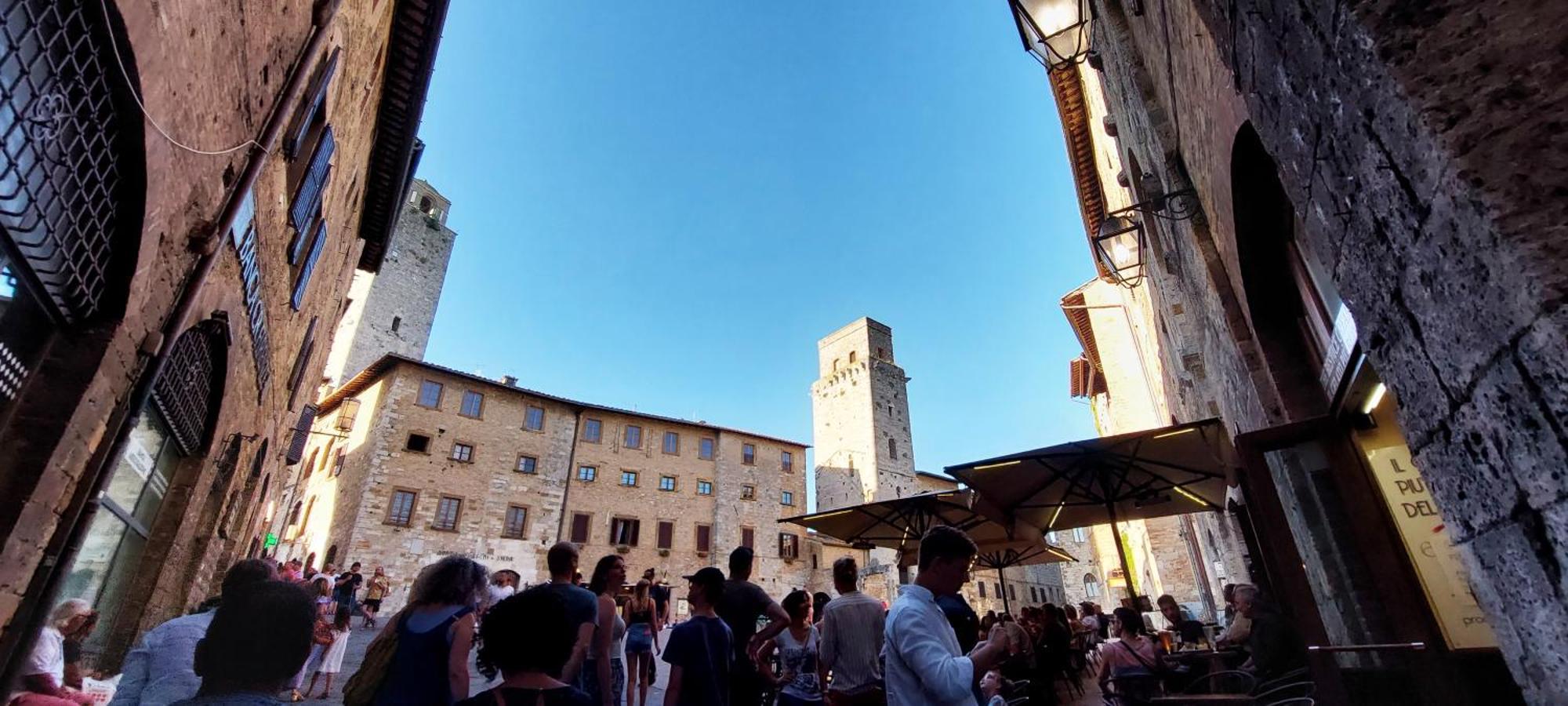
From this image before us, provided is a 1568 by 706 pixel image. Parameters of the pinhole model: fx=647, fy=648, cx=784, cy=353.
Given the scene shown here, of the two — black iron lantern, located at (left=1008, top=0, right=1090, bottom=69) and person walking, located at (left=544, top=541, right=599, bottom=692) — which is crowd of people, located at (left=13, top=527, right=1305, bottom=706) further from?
black iron lantern, located at (left=1008, top=0, right=1090, bottom=69)

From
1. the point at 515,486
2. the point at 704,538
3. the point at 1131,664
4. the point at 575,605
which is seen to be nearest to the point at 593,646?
the point at 575,605

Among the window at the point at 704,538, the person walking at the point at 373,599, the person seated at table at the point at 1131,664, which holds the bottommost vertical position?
the person seated at table at the point at 1131,664

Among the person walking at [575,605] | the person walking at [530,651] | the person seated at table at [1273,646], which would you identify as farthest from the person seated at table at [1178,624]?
the person walking at [530,651]

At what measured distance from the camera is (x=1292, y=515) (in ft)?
14.8

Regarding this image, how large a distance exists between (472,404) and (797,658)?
25.1 m

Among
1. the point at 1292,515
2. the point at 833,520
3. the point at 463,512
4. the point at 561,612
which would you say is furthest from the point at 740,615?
the point at 463,512

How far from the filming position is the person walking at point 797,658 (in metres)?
4.43

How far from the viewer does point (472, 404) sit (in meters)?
26.2

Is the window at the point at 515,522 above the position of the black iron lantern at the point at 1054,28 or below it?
below

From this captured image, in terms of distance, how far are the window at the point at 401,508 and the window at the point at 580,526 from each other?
595cm

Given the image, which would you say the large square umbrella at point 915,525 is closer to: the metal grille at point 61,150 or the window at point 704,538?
the metal grille at point 61,150

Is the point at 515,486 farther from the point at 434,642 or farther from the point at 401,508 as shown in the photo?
the point at 434,642

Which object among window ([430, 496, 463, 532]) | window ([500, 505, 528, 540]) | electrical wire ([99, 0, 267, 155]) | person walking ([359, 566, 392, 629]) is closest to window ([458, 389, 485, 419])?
window ([430, 496, 463, 532])

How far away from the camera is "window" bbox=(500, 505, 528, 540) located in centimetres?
2519
